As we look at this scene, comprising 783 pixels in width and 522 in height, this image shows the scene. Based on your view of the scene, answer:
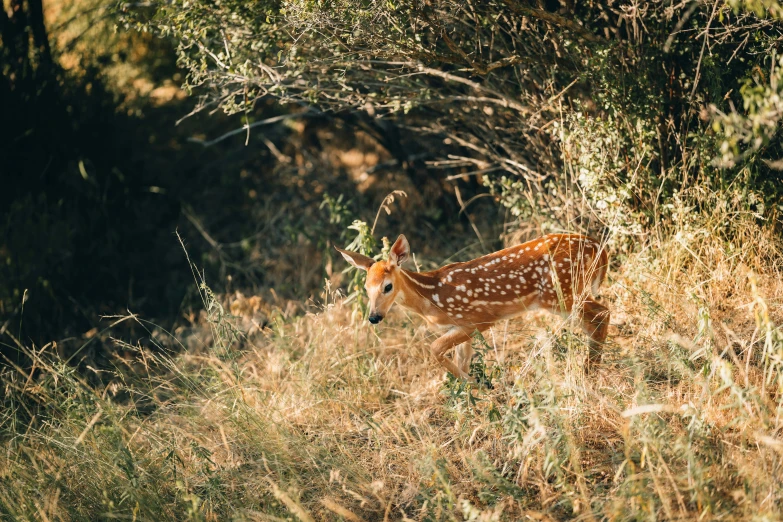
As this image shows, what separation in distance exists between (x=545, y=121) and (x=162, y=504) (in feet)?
11.7

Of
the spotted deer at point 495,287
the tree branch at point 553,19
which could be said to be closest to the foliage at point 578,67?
the tree branch at point 553,19

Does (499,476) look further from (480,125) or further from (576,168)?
(480,125)

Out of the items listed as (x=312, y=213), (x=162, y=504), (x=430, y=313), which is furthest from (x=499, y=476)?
(x=312, y=213)

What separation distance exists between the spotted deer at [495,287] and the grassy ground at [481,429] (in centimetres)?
23

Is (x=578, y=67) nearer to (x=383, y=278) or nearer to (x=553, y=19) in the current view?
(x=553, y=19)

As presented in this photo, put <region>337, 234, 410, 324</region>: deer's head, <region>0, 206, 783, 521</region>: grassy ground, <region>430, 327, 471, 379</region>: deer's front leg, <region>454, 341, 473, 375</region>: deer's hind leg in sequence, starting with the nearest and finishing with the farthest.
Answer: <region>0, 206, 783, 521</region>: grassy ground, <region>337, 234, 410, 324</region>: deer's head, <region>430, 327, 471, 379</region>: deer's front leg, <region>454, 341, 473, 375</region>: deer's hind leg

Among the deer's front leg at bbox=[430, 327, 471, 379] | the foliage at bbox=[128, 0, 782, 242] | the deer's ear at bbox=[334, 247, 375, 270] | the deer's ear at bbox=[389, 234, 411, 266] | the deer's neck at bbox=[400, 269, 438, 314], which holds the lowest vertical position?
the deer's front leg at bbox=[430, 327, 471, 379]

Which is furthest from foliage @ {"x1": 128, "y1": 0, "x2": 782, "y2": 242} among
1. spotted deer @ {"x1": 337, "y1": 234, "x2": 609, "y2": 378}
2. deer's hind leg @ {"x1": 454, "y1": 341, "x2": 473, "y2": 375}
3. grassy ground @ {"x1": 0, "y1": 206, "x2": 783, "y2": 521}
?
deer's hind leg @ {"x1": 454, "y1": 341, "x2": 473, "y2": 375}

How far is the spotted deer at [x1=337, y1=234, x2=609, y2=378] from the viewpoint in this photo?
4.79 m

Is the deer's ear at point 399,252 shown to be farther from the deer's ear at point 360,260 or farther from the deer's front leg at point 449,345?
the deer's front leg at point 449,345

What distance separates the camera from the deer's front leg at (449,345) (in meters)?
4.88

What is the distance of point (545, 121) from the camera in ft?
18.8

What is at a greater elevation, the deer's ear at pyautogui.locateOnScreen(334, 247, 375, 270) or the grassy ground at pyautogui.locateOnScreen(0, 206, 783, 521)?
the deer's ear at pyautogui.locateOnScreen(334, 247, 375, 270)

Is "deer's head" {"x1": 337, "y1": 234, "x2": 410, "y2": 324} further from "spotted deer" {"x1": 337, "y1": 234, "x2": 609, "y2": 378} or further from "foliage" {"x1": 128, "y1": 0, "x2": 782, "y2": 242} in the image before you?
"foliage" {"x1": 128, "y1": 0, "x2": 782, "y2": 242}
